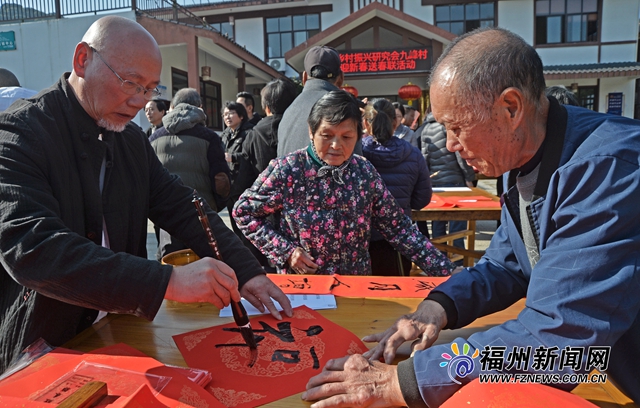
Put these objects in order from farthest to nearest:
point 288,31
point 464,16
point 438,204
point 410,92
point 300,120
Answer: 1. point 288,31
2. point 464,16
3. point 410,92
4. point 438,204
5. point 300,120

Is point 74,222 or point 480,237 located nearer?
point 74,222

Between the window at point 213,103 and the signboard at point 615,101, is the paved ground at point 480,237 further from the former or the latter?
the signboard at point 615,101

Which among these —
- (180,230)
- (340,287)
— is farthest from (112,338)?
(340,287)

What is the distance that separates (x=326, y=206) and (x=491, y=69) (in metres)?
1.20

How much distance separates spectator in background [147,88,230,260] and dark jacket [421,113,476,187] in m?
2.42

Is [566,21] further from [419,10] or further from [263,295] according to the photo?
[263,295]

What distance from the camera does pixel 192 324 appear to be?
1.37 m

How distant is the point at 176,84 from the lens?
10.1 metres

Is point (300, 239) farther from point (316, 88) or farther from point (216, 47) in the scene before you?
point (216, 47)

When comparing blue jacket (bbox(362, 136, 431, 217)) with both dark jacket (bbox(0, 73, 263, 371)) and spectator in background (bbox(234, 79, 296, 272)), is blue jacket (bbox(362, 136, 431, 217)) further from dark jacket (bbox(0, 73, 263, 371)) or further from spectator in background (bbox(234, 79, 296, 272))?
dark jacket (bbox(0, 73, 263, 371))

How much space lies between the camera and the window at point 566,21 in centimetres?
1502

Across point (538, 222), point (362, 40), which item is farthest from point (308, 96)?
point (362, 40)

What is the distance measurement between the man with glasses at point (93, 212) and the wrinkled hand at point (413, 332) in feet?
1.20

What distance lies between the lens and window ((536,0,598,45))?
1502 cm
